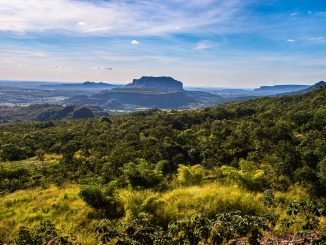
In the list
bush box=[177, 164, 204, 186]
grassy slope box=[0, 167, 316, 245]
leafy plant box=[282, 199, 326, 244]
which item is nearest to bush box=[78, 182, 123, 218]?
grassy slope box=[0, 167, 316, 245]

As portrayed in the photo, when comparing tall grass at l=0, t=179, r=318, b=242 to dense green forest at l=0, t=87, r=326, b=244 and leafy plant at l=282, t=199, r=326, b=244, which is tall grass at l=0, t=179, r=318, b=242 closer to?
dense green forest at l=0, t=87, r=326, b=244

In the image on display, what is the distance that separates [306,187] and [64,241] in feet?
38.0

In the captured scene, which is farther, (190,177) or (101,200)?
(190,177)

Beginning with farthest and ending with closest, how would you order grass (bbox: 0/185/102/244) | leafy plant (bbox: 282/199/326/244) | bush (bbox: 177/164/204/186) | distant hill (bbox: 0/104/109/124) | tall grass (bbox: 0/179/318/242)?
distant hill (bbox: 0/104/109/124) → bush (bbox: 177/164/204/186) → tall grass (bbox: 0/179/318/242) → grass (bbox: 0/185/102/244) → leafy plant (bbox: 282/199/326/244)

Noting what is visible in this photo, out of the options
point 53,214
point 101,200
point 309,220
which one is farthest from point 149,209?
point 309,220

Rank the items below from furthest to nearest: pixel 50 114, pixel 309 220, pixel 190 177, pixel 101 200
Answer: pixel 50 114
pixel 190 177
pixel 101 200
pixel 309 220

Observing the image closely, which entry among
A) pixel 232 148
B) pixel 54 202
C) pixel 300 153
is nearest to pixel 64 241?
pixel 54 202

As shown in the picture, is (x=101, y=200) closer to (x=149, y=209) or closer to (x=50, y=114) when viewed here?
(x=149, y=209)

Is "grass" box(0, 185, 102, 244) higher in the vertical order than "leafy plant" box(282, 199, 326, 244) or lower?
lower

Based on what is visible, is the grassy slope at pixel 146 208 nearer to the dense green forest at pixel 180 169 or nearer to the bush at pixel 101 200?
the dense green forest at pixel 180 169

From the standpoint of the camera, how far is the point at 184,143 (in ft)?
91.9

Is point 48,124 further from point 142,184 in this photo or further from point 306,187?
point 306,187

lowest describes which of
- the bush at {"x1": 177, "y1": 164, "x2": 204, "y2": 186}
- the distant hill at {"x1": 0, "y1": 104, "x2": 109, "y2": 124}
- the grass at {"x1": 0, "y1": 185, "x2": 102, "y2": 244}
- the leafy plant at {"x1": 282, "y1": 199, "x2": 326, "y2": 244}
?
the distant hill at {"x1": 0, "y1": 104, "x2": 109, "y2": 124}

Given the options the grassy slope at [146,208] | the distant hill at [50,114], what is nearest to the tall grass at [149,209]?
the grassy slope at [146,208]
